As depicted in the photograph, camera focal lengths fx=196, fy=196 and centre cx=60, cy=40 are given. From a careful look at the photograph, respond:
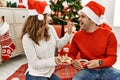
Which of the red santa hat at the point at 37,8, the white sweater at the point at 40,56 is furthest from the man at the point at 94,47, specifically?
the red santa hat at the point at 37,8

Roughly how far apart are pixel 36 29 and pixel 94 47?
1.76ft

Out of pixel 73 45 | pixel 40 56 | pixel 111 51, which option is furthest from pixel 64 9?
pixel 40 56

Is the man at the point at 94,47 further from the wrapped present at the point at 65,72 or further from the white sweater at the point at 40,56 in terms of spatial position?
the wrapped present at the point at 65,72

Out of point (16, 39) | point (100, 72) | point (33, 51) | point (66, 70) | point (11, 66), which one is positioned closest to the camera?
point (33, 51)

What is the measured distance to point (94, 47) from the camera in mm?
1702

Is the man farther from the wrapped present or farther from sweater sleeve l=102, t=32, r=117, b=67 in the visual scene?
the wrapped present

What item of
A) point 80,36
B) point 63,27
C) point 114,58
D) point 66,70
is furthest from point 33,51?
point 63,27

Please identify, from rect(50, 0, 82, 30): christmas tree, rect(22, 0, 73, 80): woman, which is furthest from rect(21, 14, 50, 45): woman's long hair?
rect(50, 0, 82, 30): christmas tree

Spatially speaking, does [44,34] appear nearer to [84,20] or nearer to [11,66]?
[84,20]

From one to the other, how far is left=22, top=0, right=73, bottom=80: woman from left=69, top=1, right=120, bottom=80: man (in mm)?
260

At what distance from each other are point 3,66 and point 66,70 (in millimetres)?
1102

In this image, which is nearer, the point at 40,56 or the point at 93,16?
the point at 40,56

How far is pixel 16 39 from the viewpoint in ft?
10.7

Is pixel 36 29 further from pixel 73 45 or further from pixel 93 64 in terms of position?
pixel 93 64
